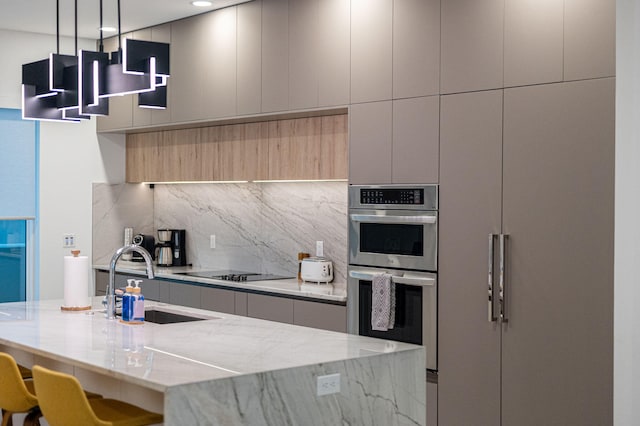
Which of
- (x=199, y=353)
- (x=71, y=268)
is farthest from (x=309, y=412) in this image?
(x=71, y=268)

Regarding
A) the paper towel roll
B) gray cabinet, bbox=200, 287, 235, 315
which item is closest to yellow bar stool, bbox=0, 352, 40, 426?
the paper towel roll

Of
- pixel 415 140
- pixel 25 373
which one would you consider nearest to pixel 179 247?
pixel 415 140

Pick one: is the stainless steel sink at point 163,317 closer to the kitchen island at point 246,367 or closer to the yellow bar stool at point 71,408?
the kitchen island at point 246,367

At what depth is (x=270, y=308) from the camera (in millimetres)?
5379

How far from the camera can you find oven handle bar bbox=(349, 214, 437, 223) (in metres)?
4.48

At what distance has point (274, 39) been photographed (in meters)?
5.48

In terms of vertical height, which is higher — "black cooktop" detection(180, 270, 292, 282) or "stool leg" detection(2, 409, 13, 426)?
"black cooktop" detection(180, 270, 292, 282)

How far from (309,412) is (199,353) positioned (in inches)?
18.8

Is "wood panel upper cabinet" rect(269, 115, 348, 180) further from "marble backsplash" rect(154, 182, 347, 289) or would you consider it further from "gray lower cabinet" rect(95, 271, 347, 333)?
"gray lower cabinet" rect(95, 271, 347, 333)

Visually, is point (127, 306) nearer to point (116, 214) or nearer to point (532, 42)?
point (532, 42)

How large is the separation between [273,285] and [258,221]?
1.04 metres

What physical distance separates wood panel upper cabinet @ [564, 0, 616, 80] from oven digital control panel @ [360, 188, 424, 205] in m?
1.06

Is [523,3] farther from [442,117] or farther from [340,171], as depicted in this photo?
[340,171]

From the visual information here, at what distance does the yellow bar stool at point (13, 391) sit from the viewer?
10.7ft
